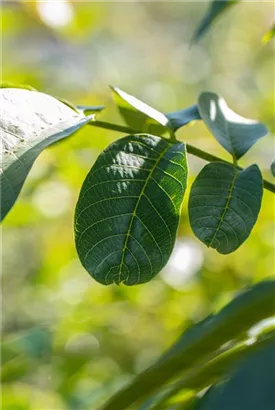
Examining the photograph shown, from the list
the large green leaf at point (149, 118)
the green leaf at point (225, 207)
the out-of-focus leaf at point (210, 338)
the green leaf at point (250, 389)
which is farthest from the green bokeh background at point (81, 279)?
the green leaf at point (250, 389)

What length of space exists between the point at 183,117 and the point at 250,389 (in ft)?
1.47

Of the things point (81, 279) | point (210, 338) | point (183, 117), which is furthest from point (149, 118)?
point (81, 279)

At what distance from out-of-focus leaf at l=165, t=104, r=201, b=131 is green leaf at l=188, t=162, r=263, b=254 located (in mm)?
86

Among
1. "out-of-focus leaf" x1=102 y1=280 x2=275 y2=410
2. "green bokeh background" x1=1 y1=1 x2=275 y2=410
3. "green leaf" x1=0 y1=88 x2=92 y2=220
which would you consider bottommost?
"out-of-focus leaf" x1=102 y1=280 x2=275 y2=410

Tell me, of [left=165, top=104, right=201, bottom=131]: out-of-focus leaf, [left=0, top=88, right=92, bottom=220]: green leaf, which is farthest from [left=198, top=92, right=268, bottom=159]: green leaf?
[left=0, top=88, right=92, bottom=220]: green leaf

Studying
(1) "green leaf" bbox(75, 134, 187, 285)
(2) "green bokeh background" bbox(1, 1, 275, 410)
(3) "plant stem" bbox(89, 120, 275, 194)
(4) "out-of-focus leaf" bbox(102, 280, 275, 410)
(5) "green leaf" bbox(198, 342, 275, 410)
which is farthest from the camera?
(2) "green bokeh background" bbox(1, 1, 275, 410)

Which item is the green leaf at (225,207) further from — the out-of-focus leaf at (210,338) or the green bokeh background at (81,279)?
the green bokeh background at (81,279)

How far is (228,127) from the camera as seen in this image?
2.41 ft

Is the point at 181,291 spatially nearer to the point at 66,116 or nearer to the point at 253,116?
the point at 253,116

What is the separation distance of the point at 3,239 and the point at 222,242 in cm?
164

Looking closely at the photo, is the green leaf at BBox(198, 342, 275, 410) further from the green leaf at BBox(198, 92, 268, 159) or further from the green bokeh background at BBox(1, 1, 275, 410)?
the green bokeh background at BBox(1, 1, 275, 410)

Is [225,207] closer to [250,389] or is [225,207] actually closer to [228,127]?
[228,127]

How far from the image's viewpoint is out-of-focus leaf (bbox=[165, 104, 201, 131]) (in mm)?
706

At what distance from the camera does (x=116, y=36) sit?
3.67 m
